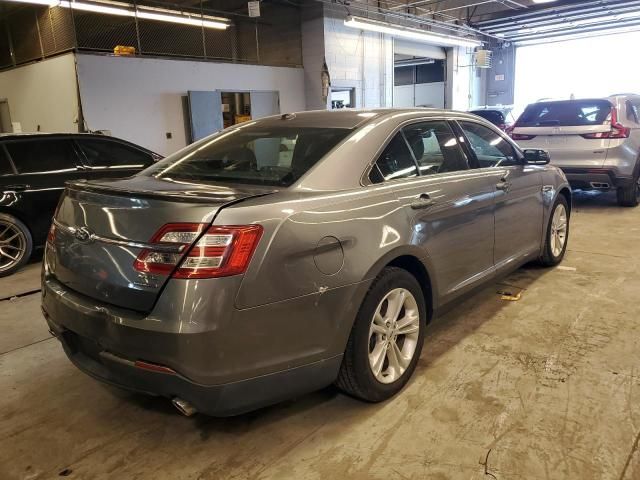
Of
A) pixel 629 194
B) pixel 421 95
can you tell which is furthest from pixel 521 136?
pixel 421 95

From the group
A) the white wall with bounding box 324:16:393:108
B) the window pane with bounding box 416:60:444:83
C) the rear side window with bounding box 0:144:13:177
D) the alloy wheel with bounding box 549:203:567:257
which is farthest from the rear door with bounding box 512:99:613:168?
the window pane with bounding box 416:60:444:83

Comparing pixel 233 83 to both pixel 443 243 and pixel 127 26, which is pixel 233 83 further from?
pixel 443 243

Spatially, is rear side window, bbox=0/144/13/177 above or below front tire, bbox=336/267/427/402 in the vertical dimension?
above

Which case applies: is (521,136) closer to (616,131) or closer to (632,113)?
(616,131)

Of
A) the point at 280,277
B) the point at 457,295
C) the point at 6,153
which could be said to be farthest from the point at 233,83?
the point at 280,277

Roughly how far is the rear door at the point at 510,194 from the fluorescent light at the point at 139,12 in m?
7.57

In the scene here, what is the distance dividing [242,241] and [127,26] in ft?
36.5

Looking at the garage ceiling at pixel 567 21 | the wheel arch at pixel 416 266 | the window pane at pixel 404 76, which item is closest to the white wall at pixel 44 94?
the wheel arch at pixel 416 266

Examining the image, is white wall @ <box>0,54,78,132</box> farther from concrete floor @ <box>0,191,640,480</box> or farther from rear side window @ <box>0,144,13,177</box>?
concrete floor @ <box>0,191,640,480</box>

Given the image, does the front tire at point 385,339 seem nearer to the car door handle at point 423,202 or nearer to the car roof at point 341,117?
the car door handle at point 423,202

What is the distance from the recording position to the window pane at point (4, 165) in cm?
506

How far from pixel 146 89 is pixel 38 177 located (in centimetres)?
508

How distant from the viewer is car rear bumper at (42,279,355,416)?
1.85m

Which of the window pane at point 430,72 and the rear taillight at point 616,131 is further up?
the window pane at point 430,72
